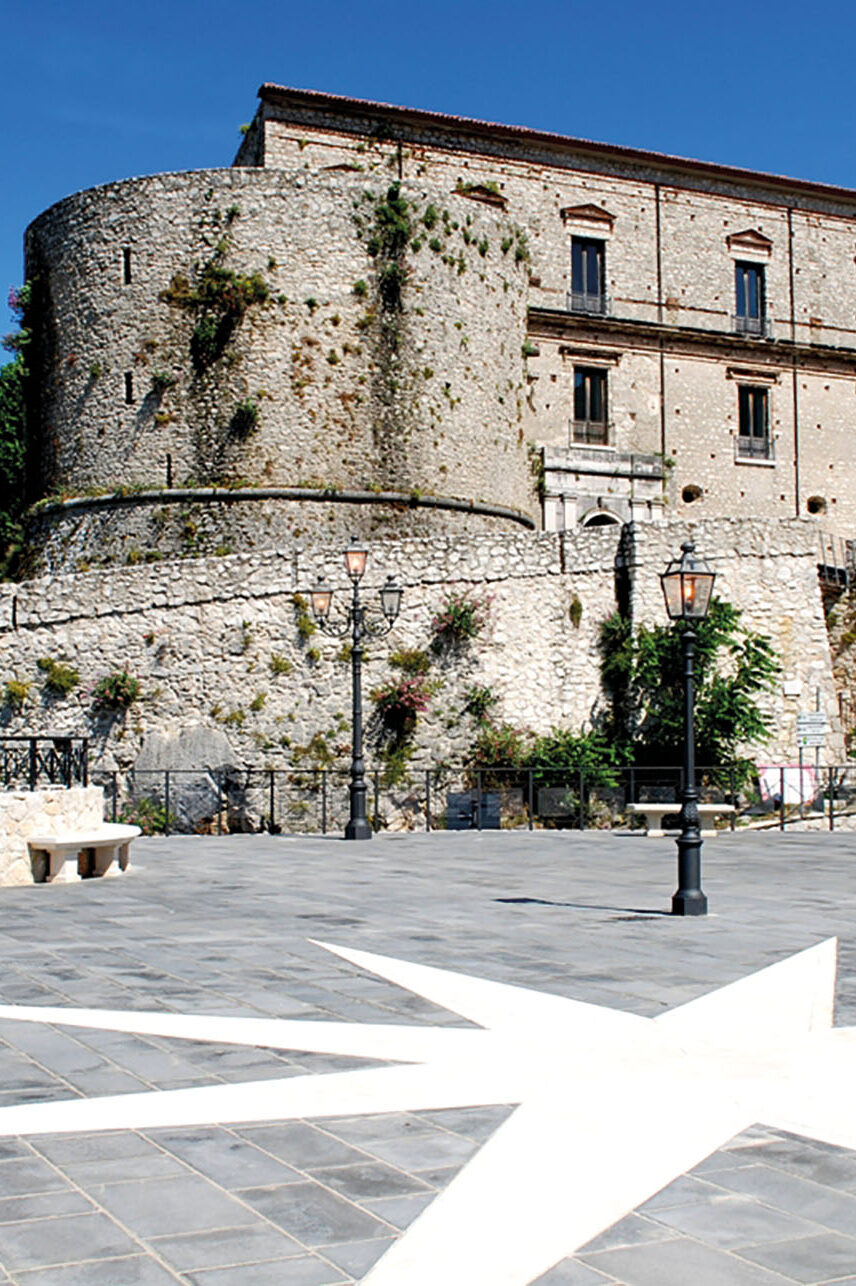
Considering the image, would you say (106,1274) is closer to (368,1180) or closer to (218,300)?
(368,1180)

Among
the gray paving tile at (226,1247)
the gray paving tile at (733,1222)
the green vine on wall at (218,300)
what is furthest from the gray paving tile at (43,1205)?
the green vine on wall at (218,300)

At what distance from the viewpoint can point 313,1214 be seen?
12.6ft

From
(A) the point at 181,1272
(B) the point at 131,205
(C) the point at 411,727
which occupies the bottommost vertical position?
(A) the point at 181,1272

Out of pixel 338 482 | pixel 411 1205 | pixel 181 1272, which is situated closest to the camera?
pixel 181 1272

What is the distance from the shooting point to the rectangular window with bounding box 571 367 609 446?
112 feet

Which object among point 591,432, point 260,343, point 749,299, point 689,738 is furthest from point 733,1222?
point 749,299

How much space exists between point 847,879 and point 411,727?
10190 millimetres

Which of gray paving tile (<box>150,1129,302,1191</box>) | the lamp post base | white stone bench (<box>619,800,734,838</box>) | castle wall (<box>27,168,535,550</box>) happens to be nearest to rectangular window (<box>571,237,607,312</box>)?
castle wall (<box>27,168,535,550</box>)

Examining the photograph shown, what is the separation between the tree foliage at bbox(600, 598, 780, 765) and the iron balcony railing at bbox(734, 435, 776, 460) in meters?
13.4

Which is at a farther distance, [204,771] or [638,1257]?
[204,771]

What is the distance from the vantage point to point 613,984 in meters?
7.26

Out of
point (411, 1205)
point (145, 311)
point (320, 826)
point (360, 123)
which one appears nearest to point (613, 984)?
point (411, 1205)

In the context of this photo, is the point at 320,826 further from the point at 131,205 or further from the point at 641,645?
the point at 131,205

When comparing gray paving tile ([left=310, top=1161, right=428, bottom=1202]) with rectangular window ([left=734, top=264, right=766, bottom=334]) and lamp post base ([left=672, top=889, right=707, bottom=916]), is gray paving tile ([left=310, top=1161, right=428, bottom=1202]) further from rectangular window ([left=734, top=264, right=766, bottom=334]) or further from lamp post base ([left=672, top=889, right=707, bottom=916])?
rectangular window ([left=734, top=264, right=766, bottom=334])
